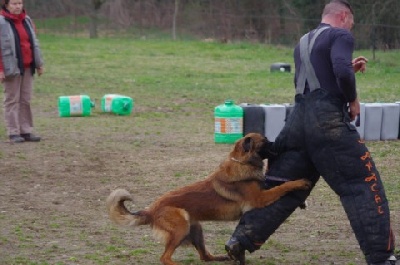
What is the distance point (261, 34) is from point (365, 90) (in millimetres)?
16241

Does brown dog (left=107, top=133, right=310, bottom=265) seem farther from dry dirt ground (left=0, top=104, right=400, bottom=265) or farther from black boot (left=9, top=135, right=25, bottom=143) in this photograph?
black boot (left=9, top=135, right=25, bottom=143)

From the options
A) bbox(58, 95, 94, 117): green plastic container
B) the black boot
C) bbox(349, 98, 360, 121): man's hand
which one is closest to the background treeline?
bbox(58, 95, 94, 117): green plastic container

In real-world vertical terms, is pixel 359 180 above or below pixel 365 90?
above

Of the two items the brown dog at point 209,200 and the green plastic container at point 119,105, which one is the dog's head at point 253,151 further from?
the green plastic container at point 119,105

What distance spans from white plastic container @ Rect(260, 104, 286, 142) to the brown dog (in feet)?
17.5

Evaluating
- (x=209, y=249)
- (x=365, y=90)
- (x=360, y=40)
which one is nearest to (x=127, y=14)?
(x=360, y=40)

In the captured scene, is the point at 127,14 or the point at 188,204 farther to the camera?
the point at 127,14

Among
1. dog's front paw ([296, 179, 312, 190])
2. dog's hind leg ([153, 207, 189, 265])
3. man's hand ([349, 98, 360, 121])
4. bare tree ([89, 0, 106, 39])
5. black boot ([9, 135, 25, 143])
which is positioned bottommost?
bare tree ([89, 0, 106, 39])

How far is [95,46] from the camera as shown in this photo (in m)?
32.8

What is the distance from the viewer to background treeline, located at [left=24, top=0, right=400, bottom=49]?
2920cm

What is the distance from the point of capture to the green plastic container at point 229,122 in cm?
1215

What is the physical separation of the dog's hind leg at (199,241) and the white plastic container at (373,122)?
6029 millimetres

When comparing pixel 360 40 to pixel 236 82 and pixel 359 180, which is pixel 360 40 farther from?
pixel 359 180

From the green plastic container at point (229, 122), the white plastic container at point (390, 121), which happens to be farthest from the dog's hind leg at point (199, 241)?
the white plastic container at point (390, 121)
